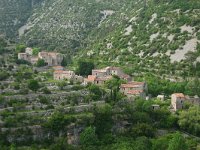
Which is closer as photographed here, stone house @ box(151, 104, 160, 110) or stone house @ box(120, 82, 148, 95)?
stone house @ box(151, 104, 160, 110)

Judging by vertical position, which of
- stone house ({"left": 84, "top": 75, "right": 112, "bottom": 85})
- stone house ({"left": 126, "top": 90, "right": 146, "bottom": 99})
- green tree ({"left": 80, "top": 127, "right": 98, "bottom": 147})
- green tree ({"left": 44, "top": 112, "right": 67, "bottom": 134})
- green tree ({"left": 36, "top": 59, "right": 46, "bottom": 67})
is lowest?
green tree ({"left": 80, "top": 127, "right": 98, "bottom": 147})

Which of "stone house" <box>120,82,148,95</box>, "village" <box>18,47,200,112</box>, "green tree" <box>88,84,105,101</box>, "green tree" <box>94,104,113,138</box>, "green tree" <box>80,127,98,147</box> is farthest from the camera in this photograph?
"stone house" <box>120,82,148,95</box>

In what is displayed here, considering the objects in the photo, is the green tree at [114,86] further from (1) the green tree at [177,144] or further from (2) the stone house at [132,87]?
(1) the green tree at [177,144]

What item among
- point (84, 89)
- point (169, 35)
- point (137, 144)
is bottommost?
point (137, 144)

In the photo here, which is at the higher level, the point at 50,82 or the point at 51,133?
the point at 50,82

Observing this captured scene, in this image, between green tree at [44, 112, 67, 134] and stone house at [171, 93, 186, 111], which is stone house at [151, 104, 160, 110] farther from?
green tree at [44, 112, 67, 134]

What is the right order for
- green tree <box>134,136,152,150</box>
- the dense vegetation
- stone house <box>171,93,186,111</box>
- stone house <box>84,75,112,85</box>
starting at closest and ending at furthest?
green tree <box>134,136,152,150</box> → the dense vegetation → stone house <box>171,93,186,111</box> → stone house <box>84,75,112,85</box>

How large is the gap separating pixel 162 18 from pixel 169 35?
8.18m

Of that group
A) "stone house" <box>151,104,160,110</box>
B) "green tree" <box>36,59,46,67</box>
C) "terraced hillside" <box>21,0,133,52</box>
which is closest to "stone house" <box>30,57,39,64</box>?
"green tree" <box>36,59,46,67</box>

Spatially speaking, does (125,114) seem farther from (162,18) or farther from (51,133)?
(162,18)

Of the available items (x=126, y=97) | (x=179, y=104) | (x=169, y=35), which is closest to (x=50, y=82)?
(x=126, y=97)

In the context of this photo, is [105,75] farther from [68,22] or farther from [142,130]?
[68,22]

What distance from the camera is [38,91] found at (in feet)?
209

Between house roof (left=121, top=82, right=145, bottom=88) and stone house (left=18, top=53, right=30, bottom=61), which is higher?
stone house (left=18, top=53, right=30, bottom=61)
